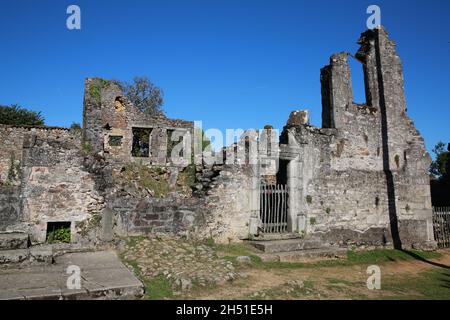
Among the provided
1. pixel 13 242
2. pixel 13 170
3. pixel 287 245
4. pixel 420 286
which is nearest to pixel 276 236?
pixel 287 245

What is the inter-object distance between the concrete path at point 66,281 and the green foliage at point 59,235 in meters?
1.69

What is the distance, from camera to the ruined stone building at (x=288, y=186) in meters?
7.91

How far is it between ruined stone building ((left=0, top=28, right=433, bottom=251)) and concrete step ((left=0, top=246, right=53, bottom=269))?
144cm

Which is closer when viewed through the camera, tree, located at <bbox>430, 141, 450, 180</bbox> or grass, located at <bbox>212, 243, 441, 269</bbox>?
grass, located at <bbox>212, 243, 441, 269</bbox>

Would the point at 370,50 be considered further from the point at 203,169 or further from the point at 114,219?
the point at 114,219

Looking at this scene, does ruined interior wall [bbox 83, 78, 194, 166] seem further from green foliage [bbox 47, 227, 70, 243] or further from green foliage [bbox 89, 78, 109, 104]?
green foliage [bbox 47, 227, 70, 243]

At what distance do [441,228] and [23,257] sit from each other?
15000mm

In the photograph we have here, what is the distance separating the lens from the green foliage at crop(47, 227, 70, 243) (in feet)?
25.6

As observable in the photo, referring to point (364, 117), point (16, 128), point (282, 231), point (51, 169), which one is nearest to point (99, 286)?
point (51, 169)

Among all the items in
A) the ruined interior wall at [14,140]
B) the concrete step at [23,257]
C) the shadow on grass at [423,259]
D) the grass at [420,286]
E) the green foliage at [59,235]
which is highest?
the ruined interior wall at [14,140]

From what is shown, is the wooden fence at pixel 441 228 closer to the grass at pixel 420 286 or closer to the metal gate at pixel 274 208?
the grass at pixel 420 286

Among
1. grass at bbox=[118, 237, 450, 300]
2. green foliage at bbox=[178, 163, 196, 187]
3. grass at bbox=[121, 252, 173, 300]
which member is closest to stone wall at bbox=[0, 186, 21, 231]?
grass at bbox=[118, 237, 450, 300]

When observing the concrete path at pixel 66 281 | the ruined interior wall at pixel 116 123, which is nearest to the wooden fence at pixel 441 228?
the concrete path at pixel 66 281

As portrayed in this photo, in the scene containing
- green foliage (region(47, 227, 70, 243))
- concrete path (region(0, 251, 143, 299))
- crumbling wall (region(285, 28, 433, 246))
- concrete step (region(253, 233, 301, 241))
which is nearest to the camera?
concrete path (region(0, 251, 143, 299))
